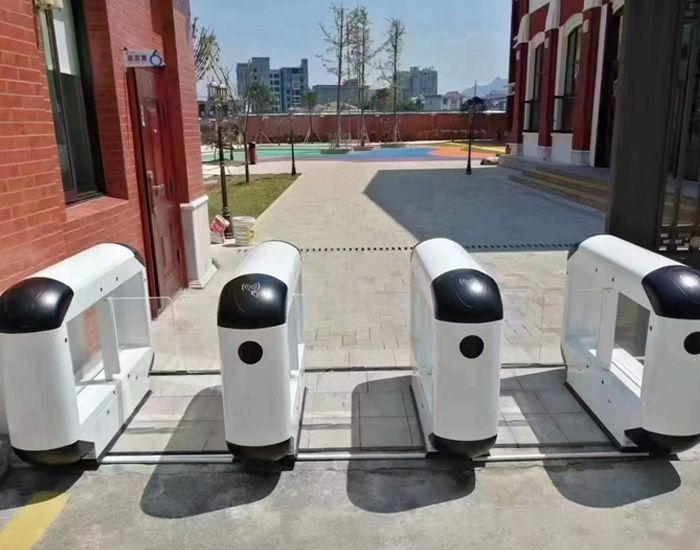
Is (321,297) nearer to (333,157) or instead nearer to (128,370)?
(128,370)

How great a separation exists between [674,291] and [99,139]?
4732 millimetres

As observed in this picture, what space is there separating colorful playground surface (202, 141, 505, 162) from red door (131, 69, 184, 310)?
22.9 metres

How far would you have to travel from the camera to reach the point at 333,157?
32531 mm

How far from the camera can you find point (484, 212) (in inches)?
503

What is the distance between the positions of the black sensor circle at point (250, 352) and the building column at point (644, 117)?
3.88 m

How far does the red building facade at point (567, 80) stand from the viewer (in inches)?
635

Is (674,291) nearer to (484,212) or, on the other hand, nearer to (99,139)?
(99,139)

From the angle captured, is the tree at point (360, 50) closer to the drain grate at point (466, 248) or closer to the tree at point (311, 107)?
the tree at point (311, 107)

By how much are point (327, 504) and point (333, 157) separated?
3064 cm

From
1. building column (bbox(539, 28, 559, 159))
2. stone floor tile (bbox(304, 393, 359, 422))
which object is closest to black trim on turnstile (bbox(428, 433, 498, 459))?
stone floor tile (bbox(304, 393, 359, 422))

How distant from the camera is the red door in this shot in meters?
5.55

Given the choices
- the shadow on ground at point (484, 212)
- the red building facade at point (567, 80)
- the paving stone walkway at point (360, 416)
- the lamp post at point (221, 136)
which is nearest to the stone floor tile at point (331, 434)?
the paving stone walkway at point (360, 416)

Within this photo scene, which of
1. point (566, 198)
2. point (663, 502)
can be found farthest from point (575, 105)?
point (663, 502)

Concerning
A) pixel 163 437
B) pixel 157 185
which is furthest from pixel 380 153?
pixel 163 437
